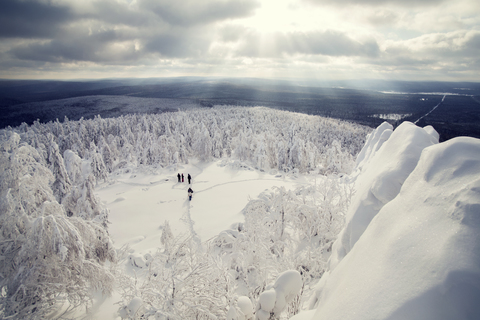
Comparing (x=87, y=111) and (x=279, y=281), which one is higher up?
(x=87, y=111)

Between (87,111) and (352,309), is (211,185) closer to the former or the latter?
(352,309)

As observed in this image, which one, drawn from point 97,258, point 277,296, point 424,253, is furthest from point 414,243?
point 97,258

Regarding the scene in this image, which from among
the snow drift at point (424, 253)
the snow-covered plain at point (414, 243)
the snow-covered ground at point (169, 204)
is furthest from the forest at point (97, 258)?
the snow drift at point (424, 253)

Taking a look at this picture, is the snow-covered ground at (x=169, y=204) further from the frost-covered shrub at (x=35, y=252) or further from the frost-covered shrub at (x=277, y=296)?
the frost-covered shrub at (x=277, y=296)

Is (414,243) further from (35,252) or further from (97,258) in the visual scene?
(97,258)

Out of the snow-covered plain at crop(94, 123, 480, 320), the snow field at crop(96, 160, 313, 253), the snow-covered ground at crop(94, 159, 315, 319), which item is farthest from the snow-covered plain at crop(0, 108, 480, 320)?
the snow field at crop(96, 160, 313, 253)

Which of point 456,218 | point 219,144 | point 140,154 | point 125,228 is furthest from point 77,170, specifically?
point 219,144
